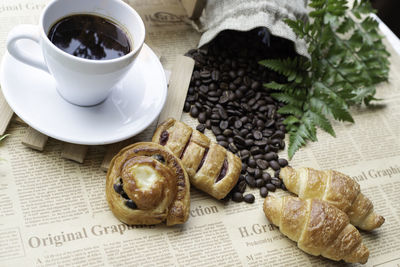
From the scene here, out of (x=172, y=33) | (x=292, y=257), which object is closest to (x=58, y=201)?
(x=292, y=257)

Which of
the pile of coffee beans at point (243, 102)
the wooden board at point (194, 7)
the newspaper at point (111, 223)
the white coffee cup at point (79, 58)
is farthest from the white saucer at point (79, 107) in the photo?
the wooden board at point (194, 7)

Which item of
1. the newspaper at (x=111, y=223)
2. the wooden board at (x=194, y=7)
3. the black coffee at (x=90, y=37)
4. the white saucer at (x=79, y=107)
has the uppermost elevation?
the black coffee at (x=90, y=37)

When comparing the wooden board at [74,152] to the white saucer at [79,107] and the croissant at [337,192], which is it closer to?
the white saucer at [79,107]

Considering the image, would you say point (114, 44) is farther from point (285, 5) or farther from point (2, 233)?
point (285, 5)

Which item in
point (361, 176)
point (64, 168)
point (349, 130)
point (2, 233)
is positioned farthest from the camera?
point (349, 130)

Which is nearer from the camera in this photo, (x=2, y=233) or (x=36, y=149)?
(x=2, y=233)
